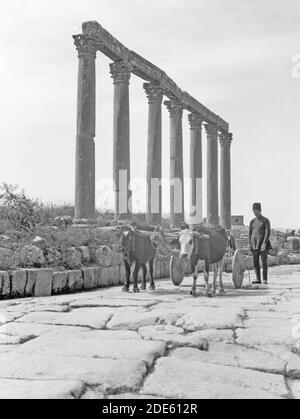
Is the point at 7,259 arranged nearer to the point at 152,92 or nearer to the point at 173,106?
the point at 152,92

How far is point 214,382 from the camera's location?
11.5 feet

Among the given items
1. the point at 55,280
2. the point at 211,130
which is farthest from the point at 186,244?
the point at 211,130

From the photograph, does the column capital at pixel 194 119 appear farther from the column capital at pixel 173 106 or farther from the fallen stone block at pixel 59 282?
the fallen stone block at pixel 59 282

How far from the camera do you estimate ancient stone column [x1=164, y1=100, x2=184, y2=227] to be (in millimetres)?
25156

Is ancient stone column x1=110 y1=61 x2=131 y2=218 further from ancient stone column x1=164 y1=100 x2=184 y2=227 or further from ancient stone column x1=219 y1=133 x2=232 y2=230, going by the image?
ancient stone column x1=219 y1=133 x2=232 y2=230

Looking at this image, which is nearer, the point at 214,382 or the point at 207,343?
the point at 214,382

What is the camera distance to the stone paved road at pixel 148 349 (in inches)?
134

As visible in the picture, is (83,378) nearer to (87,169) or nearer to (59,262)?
(59,262)

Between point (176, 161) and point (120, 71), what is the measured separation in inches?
257

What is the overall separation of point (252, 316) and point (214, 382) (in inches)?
Answer: 118

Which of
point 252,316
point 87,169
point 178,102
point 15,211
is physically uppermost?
point 178,102

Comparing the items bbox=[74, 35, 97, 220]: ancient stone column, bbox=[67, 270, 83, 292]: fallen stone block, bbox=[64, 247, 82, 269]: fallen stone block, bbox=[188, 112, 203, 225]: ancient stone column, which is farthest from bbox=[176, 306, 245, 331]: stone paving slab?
bbox=[188, 112, 203, 225]: ancient stone column

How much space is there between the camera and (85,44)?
17.4m

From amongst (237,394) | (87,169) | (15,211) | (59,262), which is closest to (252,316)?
(237,394)
